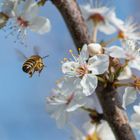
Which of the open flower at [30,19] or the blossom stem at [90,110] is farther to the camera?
the open flower at [30,19]

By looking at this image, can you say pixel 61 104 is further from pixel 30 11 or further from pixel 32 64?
pixel 30 11

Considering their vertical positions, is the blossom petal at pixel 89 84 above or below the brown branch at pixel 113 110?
above

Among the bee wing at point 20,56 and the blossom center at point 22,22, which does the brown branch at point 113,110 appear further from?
the blossom center at point 22,22

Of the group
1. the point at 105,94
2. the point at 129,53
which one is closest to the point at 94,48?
the point at 105,94

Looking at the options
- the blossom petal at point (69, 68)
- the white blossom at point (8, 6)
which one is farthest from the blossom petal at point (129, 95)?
the white blossom at point (8, 6)

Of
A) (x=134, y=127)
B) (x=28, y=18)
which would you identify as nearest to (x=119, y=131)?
(x=134, y=127)

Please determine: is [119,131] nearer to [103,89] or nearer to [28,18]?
[103,89]

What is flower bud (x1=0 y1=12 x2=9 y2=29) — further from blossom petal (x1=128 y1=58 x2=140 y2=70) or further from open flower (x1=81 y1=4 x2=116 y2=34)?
blossom petal (x1=128 y1=58 x2=140 y2=70)
